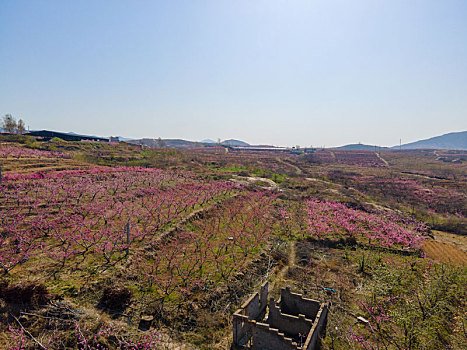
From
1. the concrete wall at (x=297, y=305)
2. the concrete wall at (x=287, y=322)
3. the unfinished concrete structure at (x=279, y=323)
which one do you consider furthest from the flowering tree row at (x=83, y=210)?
the concrete wall at (x=297, y=305)

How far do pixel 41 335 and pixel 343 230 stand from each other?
20294 millimetres

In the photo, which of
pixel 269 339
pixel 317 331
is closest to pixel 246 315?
pixel 269 339

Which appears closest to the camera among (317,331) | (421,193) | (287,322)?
(317,331)

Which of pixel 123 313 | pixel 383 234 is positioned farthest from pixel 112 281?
pixel 383 234

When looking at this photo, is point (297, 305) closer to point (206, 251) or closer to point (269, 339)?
point (269, 339)

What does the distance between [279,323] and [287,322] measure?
1.17 feet

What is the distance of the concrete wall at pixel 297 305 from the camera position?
961cm

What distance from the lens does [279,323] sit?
364 inches

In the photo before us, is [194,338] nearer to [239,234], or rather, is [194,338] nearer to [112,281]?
[112,281]

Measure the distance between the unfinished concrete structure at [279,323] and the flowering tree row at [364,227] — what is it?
31.4 feet

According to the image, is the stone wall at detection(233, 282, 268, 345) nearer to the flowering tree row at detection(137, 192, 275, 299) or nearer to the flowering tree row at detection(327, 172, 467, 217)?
Answer: the flowering tree row at detection(137, 192, 275, 299)

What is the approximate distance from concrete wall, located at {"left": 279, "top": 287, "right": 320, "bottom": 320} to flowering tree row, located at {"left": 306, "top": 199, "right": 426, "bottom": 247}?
9.54 metres

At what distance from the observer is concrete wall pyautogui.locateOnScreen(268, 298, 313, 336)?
8.75 meters

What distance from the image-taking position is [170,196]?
23.3 metres
